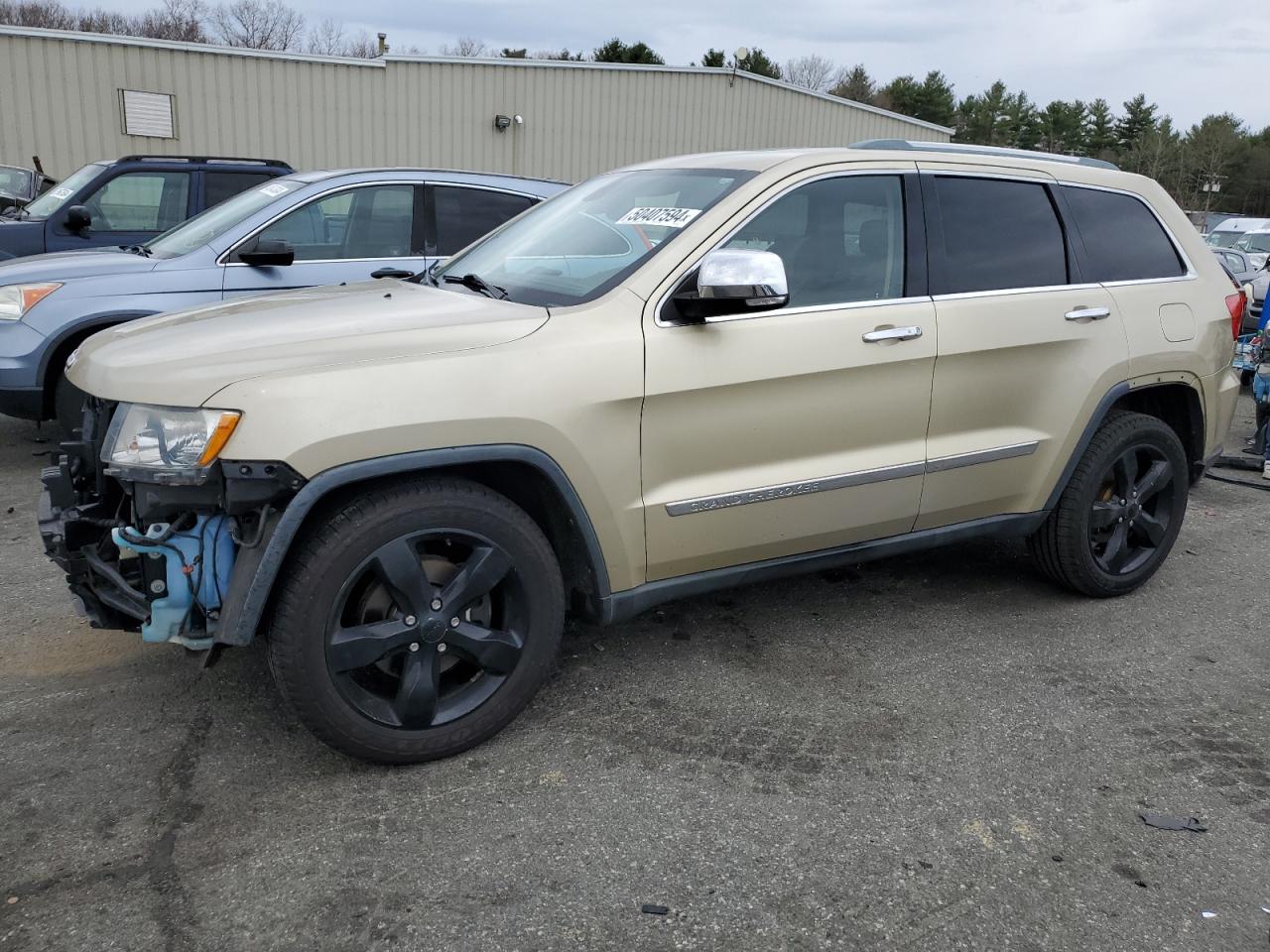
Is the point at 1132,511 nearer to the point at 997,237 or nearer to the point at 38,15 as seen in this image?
the point at 997,237

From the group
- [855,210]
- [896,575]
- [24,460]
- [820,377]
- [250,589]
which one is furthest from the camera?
[24,460]

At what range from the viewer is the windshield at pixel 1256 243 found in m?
17.3

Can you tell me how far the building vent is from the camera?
700 inches

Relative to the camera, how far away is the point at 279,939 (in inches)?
91.3

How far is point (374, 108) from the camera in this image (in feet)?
64.7

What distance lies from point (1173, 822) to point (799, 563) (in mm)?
1375

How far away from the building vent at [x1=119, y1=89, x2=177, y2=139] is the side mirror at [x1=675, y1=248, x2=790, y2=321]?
18012 millimetres

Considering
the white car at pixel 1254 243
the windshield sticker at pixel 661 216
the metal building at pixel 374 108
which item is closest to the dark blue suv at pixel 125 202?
the windshield sticker at pixel 661 216

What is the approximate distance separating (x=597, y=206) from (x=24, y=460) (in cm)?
454

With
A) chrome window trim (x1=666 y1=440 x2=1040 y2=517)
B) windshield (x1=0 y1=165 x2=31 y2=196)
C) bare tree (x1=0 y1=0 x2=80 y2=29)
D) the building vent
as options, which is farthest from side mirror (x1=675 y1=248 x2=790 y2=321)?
bare tree (x1=0 y1=0 x2=80 y2=29)

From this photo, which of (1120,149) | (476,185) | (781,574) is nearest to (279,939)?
(781,574)

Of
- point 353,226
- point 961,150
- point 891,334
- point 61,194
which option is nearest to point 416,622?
point 891,334

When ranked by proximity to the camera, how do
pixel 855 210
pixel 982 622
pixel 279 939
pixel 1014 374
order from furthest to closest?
pixel 982 622 → pixel 1014 374 → pixel 855 210 → pixel 279 939

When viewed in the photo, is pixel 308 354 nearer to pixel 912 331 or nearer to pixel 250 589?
pixel 250 589
